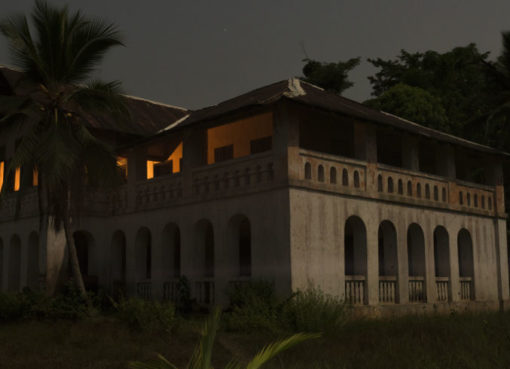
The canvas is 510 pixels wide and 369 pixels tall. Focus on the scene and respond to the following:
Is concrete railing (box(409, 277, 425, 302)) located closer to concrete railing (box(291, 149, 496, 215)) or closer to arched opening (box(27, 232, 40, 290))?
concrete railing (box(291, 149, 496, 215))

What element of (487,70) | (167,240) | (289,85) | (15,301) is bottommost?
(15,301)

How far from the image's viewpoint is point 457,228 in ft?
73.1

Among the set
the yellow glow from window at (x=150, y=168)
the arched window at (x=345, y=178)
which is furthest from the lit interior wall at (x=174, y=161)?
the arched window at (x=345, y=178)

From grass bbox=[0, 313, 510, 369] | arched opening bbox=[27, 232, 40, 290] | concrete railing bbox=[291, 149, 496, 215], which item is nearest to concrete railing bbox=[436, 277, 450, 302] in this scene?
concrete railing bbox=[291, 149, 496, 215]

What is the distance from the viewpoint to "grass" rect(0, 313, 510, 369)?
37.4 feet

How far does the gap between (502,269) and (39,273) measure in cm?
1613

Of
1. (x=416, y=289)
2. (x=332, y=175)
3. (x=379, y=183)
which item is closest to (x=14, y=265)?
(x=332, y=175)

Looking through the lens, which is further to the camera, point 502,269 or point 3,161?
point 3,161

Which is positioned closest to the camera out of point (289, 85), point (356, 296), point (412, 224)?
point (356, 296)

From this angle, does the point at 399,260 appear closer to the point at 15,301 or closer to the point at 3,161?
the point at 15,301

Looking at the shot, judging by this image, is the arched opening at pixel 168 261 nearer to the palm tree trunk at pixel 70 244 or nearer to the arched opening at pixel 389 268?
the palm tree trunk at pixel 70 244

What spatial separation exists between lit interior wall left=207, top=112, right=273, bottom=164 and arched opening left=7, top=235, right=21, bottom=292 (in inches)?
324

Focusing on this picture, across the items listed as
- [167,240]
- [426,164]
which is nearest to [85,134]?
[167,240]

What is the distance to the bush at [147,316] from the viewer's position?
50.5 ft
